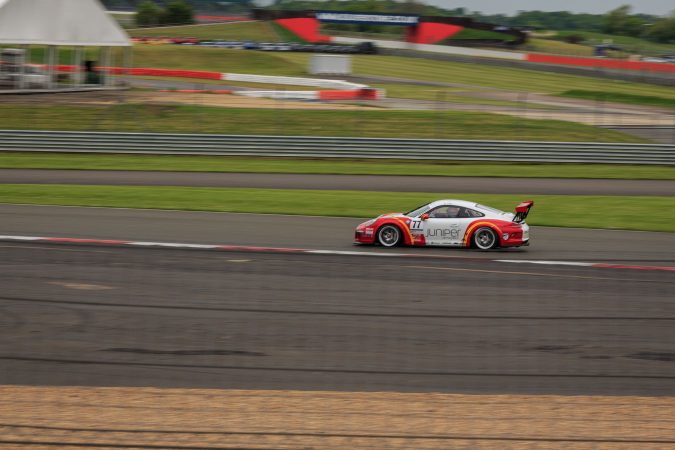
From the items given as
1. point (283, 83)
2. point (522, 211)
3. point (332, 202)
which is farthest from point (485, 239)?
point (283, 83)

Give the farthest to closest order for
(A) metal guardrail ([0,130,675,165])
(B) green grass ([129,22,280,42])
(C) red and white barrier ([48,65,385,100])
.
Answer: (B) green grass ([129,22,280,42]), (C) red and white barrier ([48,65,385,100]), (A) metal guardrail ([0,130,675,165])

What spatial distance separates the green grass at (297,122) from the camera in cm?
3397

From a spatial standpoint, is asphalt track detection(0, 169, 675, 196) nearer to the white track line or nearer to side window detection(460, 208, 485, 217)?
side window detection(460, 208, 485, 217)

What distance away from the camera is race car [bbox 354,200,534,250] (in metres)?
15.9

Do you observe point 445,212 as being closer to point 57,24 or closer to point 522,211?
point 522,211

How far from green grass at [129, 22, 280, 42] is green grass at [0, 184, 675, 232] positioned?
72.1m

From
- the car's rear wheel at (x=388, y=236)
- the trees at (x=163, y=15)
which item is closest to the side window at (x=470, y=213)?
the car's rear wheel at (x=388, y=236)

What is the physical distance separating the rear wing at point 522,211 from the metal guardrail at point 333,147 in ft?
47.3

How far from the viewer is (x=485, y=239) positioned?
1608 centimetres

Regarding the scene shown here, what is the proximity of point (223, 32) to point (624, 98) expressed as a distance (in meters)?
53.6

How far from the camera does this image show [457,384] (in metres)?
9.12

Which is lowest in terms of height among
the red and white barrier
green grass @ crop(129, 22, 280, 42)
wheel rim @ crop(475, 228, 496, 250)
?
wheel rim @ crop(475, 228, 496, 250)

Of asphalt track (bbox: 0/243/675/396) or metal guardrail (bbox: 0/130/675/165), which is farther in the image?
metal guardrail (bbox: 0/130/675/165)

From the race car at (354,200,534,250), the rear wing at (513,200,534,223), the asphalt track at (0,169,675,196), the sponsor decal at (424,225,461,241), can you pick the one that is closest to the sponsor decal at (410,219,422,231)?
the race car at (354,200,534,250)
